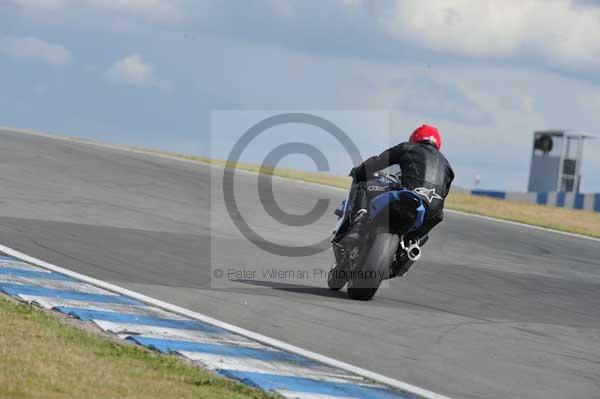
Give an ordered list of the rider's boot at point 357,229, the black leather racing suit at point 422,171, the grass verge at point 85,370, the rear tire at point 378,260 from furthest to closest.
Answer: the rider's boot at point 357,229 → the black leather racing suit at point 422,171 → the rear tire at point 378,260 → the grass verge at point 85,370

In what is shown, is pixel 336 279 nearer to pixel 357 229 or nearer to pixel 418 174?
pixel 357 229

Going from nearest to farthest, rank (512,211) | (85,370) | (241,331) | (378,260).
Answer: (85,370), (241,331), (378,260), (512,211)

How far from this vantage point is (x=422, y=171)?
916 cm

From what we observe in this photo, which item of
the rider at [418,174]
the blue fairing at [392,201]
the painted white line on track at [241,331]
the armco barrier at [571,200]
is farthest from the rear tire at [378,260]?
the armco barrier at [571,200]

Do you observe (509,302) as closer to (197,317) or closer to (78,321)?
(197,317)

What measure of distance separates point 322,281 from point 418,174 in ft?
7.14

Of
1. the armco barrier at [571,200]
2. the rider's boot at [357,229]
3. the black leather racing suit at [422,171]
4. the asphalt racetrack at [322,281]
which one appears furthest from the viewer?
the armco barrier at [571,200]

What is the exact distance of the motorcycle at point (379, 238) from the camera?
8906 mm

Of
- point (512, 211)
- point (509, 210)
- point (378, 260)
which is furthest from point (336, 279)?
point (509, 210)

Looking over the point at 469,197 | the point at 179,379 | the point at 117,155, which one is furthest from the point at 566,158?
the point at 179,379

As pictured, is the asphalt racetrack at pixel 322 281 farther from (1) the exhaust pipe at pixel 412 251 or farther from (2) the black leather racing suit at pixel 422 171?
(2) the black leather racing suit at pixel 422 171

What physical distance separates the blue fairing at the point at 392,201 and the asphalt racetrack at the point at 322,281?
2.68 feet

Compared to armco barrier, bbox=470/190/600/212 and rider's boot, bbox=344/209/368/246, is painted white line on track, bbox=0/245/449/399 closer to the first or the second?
rider's boot, bbox=344/209/368/246

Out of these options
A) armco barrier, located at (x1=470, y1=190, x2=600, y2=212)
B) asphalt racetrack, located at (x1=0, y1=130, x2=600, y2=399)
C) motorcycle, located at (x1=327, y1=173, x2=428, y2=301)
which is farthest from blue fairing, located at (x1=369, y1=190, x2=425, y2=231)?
armco barrier, located at (x1=470, y1=190, x2=600, y2=212)
